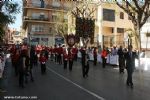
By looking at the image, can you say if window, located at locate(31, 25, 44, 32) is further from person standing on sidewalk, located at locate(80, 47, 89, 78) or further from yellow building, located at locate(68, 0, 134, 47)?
person standing on sidewalk, located at locate(80, 47, 89, 78)

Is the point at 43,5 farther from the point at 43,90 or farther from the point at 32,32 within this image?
the point at 43,90

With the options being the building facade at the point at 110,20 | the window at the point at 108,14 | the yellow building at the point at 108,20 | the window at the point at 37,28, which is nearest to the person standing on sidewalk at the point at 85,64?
the yellow building at the point at 108,20

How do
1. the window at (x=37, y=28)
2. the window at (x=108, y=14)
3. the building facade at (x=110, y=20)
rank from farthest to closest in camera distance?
the window at (x=37, y=28) < the window at (x=108, y=14) < the building facade at (x=110, y=20)

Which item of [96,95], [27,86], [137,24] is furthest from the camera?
[137,24]

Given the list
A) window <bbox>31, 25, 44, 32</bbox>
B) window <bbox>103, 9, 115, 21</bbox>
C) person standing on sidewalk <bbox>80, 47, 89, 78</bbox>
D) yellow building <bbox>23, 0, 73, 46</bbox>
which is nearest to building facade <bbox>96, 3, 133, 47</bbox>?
window <bbox>103, 9, 115, 21</bbox>

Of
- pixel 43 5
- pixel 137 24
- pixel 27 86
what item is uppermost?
pixel 43 5

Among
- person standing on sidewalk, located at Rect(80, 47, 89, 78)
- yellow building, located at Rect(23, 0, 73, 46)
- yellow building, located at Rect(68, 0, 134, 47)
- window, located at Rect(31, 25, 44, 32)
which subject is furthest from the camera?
window, located at Rect(31, 25, 44, 32)

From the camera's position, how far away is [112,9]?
217ft

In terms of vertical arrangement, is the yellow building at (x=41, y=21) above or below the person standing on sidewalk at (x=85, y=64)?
above

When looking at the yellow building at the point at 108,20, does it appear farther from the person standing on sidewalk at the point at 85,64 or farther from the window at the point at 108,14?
the person standing on sidewalk at the point at 85,64

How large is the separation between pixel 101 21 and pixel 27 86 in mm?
46412

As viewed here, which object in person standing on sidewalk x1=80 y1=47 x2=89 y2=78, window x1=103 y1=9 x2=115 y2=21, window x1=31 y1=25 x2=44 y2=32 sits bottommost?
person standing on sidewalk x1=80 y1=47 x2=89 y2=78

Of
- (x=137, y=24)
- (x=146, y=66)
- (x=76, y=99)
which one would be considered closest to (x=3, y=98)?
(x=76, y=99)

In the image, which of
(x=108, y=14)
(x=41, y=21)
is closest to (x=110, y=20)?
(x=108, y=14)
